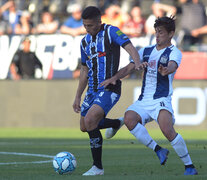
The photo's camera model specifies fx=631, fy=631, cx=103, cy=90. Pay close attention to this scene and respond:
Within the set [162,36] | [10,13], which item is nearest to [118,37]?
[162,36]

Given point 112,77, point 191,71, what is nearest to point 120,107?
point 191,71

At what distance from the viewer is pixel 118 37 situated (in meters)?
7.56

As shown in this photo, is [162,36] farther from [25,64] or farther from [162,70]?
[25,64]

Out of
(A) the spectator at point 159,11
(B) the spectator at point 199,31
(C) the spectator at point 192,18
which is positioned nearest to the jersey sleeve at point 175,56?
(C) the spectator at point 192,18

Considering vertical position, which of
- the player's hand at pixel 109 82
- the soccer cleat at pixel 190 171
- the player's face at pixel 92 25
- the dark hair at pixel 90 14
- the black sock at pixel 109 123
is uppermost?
the dark hair at pixel 90 14

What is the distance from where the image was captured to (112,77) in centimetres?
744

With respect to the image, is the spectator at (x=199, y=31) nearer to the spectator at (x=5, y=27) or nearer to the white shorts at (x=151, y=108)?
the spectator at (x=5, y=27)

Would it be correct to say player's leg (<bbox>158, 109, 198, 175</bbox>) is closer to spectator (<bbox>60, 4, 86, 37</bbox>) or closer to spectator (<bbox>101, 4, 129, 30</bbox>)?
spectator (<bbox>101, 4, 129, 30</bbox>)

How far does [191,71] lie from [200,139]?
11.6 feet

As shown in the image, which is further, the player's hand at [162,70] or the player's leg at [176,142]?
the player's leg at [176,142]

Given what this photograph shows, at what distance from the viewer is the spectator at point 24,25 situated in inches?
689

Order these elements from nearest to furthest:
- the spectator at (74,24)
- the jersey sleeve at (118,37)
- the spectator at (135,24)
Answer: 1. the jersey sleeve at (118,37)
2. the spectator at (135,24)
3. the spectator at (74,24)

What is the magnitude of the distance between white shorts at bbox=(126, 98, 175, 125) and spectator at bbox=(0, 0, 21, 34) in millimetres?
10791

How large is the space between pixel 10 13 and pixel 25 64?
2875 mm
